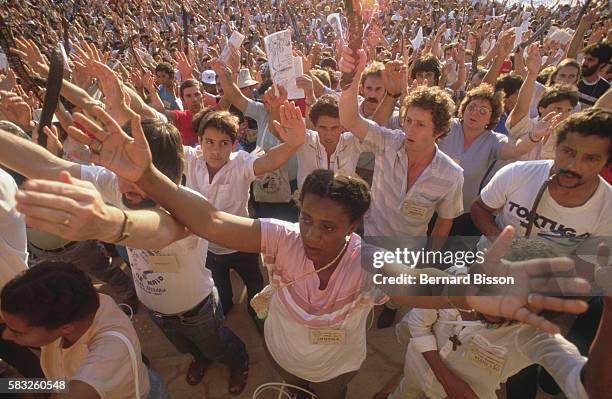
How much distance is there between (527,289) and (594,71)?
4.58 metres

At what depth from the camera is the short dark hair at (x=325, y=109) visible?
9.53ft

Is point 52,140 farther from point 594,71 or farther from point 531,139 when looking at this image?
point 594,71

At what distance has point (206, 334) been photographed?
7.72 feet

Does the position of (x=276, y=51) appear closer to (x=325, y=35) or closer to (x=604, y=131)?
(x=604, y=131)

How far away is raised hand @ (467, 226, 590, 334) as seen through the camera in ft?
3.66

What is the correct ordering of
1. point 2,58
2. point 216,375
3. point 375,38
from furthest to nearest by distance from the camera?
point 375,38 < point 2,58 < point 216,375

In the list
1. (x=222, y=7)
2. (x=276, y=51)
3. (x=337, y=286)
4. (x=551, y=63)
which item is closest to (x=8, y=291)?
(x=337, y=286)

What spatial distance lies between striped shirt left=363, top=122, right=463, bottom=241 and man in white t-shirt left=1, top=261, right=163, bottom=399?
5.83 feet

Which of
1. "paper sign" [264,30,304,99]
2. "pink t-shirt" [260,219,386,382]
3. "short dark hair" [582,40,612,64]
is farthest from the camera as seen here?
"short dark hair" [582,40,612,64]

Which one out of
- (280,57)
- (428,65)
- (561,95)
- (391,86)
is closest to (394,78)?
(391,86)

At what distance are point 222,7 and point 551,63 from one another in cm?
1528

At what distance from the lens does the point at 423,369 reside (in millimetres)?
1917

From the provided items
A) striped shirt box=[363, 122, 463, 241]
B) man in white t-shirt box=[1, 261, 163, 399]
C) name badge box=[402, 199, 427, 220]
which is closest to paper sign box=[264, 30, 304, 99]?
striped shirt box=[363, 122, 463, 241]

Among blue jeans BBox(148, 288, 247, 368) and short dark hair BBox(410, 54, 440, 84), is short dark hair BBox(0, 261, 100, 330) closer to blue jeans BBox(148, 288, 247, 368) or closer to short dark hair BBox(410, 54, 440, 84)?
blue jeans BBox(148, 288, 247, 368)
